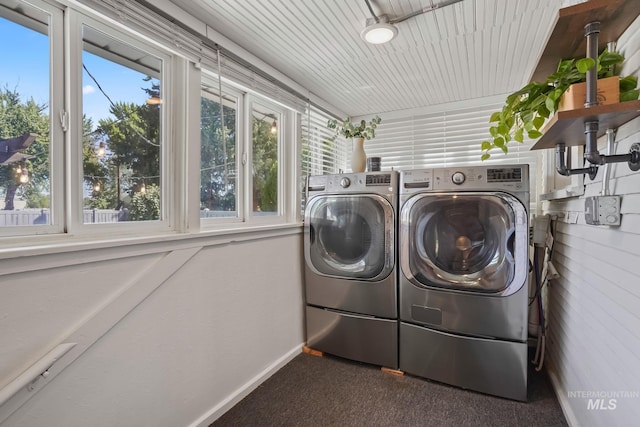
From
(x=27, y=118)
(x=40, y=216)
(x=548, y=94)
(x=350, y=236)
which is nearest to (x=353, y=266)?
(x=350, y=236)

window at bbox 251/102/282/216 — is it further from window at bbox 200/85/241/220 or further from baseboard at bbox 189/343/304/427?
baseboard at bbox 189/343/304/427

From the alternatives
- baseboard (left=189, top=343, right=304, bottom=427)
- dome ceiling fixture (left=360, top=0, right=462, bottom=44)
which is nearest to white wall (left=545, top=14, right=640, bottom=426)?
dome ceiling fixture (left=360, top=0, right=462, bottom=44)

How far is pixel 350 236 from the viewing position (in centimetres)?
217

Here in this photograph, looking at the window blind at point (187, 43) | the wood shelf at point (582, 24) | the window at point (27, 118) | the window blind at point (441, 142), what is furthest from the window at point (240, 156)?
the wood shelf at point (582, 24)

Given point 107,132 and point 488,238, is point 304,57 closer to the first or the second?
point 107,132

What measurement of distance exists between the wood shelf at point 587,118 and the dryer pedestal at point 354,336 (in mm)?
1424

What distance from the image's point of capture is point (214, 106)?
1.85 metres

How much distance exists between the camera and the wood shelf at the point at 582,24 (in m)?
0.92

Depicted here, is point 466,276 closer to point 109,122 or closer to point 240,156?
point 240,156

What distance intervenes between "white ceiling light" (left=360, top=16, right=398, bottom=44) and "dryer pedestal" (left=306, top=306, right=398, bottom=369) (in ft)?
5.75

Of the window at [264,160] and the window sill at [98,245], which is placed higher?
the window at [264,160]

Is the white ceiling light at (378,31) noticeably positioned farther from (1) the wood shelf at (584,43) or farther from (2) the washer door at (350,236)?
(2) the washer door at (350,236)

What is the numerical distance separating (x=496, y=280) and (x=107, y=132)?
7.04 ft

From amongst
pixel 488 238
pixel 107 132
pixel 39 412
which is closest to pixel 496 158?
pixel 488 238
